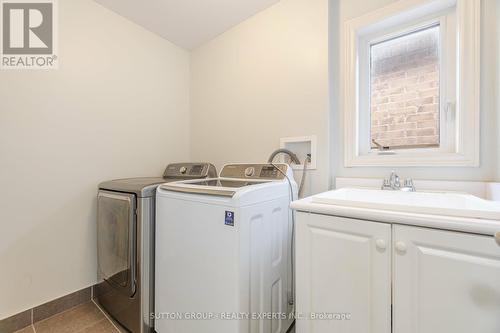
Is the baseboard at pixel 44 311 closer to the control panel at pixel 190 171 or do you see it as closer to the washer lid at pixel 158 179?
the washer lid at pixel 158 179

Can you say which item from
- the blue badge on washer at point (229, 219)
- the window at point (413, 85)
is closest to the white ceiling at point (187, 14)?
the window at point (413, 85)

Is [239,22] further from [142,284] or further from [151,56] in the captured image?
[142,284]

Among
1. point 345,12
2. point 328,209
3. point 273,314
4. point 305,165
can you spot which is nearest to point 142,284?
point 273,314

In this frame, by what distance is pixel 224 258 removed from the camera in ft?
3.30

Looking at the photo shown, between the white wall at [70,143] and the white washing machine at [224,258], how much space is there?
835mm

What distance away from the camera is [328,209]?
0.91 meters

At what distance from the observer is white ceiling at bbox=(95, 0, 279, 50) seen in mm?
1789

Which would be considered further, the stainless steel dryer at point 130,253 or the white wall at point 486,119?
the stainless steel dryer at point 130,253

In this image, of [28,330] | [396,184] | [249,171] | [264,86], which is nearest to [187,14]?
[264,86]

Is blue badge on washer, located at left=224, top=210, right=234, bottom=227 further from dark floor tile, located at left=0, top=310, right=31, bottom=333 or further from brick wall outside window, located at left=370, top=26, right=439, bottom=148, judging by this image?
dark floor tile, located at left=0, top=310, right=31, bottom=333

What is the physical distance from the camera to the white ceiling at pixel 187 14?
1.79 meters

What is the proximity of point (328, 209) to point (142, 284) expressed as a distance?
1.20 m

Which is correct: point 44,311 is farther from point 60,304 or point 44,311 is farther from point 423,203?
point 423,203

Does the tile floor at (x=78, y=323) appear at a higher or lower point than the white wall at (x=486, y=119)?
lower
